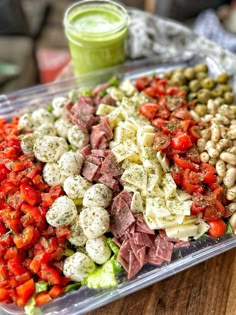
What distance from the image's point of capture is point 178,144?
1.73 m

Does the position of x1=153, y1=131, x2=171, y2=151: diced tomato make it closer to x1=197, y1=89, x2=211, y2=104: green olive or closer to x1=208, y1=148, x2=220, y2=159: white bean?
x1=208, y1=148, x2=220, y2=159: white bean

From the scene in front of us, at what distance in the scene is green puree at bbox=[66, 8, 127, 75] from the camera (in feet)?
7.04

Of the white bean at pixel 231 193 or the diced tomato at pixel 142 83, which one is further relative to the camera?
the diced tomato at pixel 142 83

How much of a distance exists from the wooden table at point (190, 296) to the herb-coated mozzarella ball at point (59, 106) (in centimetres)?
81

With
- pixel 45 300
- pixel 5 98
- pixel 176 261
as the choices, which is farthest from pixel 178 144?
pixel 5 98

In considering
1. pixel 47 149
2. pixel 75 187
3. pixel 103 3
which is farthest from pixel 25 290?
pixel 103 3

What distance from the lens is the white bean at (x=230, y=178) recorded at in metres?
1.69

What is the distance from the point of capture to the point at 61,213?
1573 millimetres

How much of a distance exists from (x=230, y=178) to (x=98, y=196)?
0.49 m

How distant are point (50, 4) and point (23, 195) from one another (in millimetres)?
2901

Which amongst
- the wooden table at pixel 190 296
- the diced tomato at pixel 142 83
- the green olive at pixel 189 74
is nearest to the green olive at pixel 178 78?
the green olive at pixel 189 74

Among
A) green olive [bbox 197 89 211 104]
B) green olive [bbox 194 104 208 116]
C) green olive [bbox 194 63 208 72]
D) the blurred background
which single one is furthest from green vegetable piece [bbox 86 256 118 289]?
the blurred background

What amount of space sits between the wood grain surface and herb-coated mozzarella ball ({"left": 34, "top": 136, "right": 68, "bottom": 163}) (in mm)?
582

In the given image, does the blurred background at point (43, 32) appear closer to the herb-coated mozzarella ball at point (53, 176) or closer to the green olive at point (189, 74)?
the green olive at point (189, 74)
